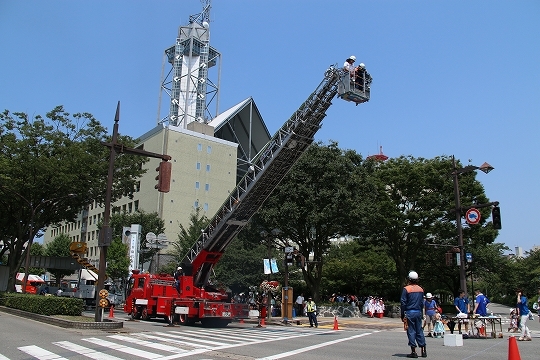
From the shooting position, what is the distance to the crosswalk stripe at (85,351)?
35.2ft

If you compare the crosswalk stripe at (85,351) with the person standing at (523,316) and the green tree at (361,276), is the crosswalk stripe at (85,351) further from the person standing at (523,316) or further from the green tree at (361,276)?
the green tree at (361,276)

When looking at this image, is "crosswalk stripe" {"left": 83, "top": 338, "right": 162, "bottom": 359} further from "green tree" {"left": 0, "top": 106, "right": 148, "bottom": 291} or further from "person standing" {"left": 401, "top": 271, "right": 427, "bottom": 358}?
"green tree" {"left": 0, "top": 106, "right": 148, "bottom": 291}

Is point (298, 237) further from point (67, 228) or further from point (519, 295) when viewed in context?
point (67, 228)

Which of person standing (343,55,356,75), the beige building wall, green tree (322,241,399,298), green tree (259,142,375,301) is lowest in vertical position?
green tree (322,241,399,298)

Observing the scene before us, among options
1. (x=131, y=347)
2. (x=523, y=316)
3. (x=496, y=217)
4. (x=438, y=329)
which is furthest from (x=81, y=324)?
(x=496, y=217)

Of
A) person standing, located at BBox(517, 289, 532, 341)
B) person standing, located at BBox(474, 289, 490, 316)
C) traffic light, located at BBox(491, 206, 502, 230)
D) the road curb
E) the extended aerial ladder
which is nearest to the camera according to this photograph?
person standing, located at BBox(517, 289, 532, 341)

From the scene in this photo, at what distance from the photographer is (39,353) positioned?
11242mm

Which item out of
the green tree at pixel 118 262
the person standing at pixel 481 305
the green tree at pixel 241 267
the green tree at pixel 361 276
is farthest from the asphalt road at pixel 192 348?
the green tree at pixel 118 262

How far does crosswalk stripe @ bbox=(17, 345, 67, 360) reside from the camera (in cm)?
1062

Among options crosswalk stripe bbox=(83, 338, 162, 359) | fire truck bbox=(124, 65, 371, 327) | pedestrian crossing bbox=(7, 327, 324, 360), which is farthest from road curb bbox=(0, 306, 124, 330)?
fire truck bbox=(124, 65, 371, 327)

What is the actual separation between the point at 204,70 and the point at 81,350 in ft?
263

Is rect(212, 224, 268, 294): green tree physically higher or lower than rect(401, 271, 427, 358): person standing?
higher

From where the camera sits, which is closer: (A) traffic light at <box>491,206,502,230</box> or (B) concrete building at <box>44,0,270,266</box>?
(A) traffic light at <box>491,206,502,230</box>

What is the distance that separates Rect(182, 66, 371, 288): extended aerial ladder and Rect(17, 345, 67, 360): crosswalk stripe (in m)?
11.4
